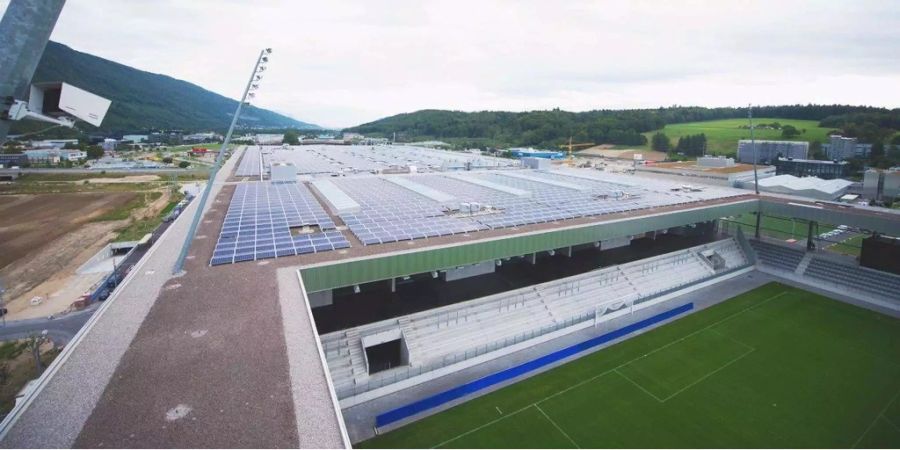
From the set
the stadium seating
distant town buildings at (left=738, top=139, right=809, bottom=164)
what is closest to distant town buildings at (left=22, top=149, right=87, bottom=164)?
the stadium seating

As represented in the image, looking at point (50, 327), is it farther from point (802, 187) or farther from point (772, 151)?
point (772, 151)

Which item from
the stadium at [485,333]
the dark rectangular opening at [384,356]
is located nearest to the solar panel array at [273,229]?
the stadium at [485,333]

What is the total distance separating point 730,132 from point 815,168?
5447 centimetres

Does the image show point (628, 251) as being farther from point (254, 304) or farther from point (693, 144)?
point (693, 144)

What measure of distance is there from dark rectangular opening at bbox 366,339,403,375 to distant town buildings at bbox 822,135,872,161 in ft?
418

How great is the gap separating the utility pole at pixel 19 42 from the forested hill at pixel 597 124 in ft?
456

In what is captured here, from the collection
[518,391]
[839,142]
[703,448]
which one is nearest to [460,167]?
[518,391]

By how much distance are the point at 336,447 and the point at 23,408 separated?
834cm

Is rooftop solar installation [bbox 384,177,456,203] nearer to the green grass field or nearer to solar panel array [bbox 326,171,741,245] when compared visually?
solar panel array [bbox 326,171,741,245]

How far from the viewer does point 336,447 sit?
10594 mm

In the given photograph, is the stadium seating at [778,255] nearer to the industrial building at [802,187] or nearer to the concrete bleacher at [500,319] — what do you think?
the concrete bleacher at [500,319]

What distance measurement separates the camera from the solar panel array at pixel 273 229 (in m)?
25.0

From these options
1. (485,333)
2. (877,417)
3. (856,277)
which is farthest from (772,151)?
(485,333)

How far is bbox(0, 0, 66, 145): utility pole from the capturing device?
21.6ft
